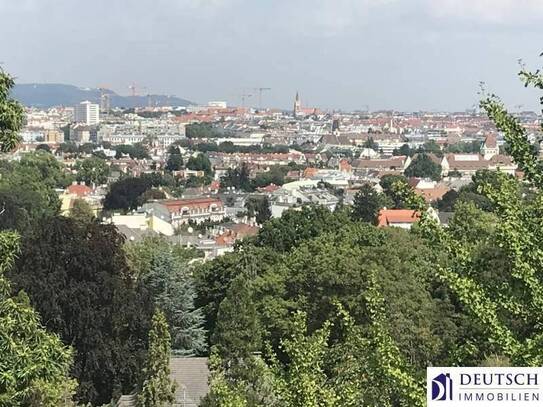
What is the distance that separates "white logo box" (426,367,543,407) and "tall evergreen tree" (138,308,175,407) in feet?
40.0

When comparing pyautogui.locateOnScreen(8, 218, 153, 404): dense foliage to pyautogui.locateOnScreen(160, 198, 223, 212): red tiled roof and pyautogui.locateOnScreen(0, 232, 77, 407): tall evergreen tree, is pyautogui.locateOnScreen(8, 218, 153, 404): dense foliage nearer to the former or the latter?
pyautogui.locateOnScreen(0, 232, 77, 407): tall evergreen tree

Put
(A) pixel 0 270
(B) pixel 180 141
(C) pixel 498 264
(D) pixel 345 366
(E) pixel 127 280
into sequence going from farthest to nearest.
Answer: (B) pixel 180 141 → (E) pixel 127 280 → (C) pixel 498 264 → (D) pixel 345 366 → (A) pixel 0 270

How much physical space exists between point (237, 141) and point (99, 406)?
154040 mm

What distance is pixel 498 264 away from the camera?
14.8 m

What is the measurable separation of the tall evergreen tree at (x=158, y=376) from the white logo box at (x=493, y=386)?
12.2 meters

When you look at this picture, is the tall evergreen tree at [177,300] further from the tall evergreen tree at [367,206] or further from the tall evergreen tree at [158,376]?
the tall evergreen tree at [367,206]

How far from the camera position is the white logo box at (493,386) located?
15.3ft

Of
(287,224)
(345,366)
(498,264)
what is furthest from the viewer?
(287,224)

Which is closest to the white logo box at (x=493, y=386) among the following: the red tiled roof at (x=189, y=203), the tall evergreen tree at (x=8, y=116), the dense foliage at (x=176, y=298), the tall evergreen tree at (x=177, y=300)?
the tall evergreen tree at (x=8, y=116)

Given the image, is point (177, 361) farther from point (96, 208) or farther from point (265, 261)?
point (96, 208)

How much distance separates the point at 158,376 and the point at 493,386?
12.4 metres

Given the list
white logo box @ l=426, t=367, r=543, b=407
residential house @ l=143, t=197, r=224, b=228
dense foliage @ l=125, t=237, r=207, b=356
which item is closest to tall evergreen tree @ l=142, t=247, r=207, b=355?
dense foliage @ l=125, t=237, r=207, b=356

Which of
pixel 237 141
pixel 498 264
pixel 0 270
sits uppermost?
pixel 0 270

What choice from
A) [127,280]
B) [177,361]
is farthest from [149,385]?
[127,280]
